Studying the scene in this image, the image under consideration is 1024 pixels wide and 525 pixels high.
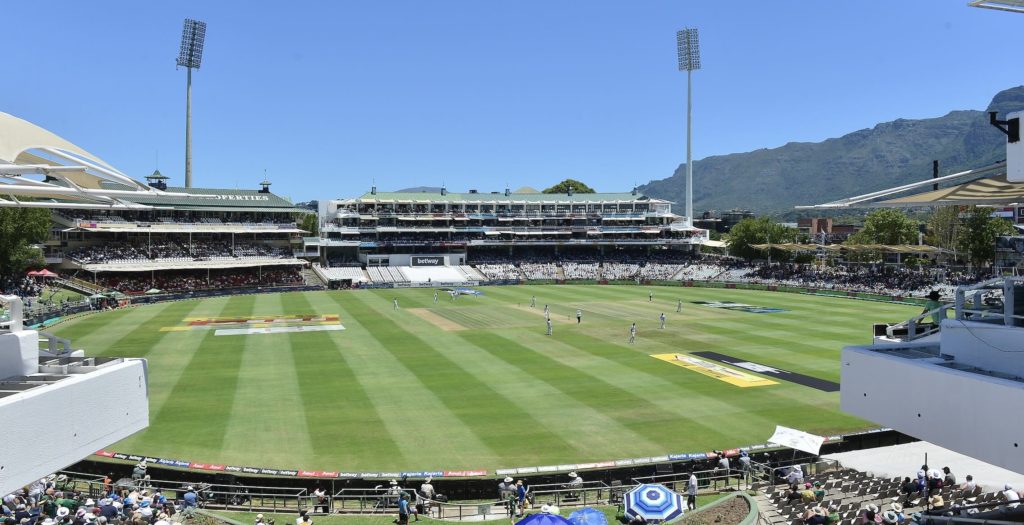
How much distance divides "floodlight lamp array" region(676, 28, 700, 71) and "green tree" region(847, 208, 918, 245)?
115 feet

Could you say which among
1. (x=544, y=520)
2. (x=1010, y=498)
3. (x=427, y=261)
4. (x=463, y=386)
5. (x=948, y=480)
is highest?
(x=427, y=261)

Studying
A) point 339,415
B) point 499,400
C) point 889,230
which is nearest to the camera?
point 339,415

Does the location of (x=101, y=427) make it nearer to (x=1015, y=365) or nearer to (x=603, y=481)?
(x=603, y=481)

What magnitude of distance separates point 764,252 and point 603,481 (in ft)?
287

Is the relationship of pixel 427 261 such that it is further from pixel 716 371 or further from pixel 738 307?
pixel 716 371

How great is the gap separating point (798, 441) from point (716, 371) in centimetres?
1229

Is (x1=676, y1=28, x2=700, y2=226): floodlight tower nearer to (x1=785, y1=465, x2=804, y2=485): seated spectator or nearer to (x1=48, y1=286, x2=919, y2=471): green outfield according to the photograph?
(x1=48, y1=286, x2=919, y2=471): green outfield

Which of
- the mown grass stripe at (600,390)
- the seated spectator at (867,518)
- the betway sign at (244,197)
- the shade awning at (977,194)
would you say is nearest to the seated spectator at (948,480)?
Result: the seated spectator at (867,518)

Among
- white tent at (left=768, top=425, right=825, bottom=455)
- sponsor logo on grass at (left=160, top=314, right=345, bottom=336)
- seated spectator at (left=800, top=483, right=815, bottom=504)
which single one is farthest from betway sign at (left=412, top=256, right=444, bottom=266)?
seated spectator at (left=800, top=483, right=815, bottom=504)

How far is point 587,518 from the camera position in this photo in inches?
489

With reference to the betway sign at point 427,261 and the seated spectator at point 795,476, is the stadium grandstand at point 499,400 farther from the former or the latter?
the betway sign at point 427,261

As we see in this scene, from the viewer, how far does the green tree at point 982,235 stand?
72.3 metres

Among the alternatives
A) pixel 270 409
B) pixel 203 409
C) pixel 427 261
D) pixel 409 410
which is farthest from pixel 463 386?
pixel 427 261

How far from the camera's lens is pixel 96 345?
37125 mm
